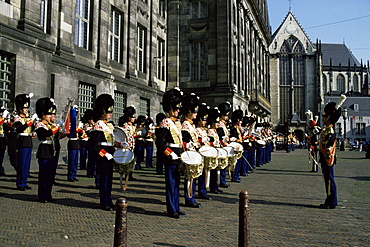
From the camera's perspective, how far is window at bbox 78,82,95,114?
1569cm

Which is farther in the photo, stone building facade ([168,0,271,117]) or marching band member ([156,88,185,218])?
stone building facade ([168,0,271,117])

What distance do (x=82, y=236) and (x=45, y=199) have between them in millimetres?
2692

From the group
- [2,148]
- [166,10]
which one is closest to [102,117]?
[2,148]

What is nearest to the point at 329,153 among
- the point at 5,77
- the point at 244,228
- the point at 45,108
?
the point at 244,228

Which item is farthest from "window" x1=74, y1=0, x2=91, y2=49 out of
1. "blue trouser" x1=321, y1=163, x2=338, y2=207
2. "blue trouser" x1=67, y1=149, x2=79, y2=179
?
"blue trouser" x1=321, y1=163, x2=338, y2=207

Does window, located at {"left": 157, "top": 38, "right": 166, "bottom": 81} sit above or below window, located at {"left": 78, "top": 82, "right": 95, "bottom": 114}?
above

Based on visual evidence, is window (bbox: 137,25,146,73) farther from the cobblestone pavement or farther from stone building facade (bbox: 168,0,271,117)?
the cobblestone pavement

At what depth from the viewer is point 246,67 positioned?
34.7 m

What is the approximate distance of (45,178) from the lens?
7.38 metres

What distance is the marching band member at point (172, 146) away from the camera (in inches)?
256

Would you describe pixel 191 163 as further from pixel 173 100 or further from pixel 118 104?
pixel 118 104

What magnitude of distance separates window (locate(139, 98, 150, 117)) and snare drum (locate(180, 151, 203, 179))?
14539 millimetres

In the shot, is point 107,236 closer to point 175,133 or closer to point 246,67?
point 175,133

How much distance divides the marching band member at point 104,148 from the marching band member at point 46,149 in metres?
1.17
